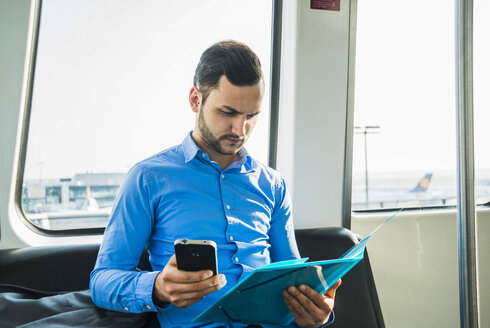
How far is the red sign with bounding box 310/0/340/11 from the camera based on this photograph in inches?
90.4

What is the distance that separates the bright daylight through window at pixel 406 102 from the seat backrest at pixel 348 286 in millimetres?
622

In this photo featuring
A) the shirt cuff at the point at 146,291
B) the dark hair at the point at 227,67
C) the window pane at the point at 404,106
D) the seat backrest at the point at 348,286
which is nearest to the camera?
the shirt cuff at the point at 146,291

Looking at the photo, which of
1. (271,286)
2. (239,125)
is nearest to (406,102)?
(239,125)

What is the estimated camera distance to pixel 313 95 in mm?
2348

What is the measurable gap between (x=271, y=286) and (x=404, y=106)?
1.95m

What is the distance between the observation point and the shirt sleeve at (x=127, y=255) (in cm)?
121

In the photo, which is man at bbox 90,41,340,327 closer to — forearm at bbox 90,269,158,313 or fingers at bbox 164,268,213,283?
forearm at bbox 90,269,158,313

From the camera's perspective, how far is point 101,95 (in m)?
2.08

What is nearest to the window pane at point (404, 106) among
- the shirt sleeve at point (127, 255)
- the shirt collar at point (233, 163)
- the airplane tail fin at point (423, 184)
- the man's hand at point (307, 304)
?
the airplane tail fin at point (423, 184)

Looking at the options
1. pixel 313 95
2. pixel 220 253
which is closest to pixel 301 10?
pixel 313 95

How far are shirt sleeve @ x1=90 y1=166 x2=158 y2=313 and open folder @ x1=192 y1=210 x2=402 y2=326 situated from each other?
20cm

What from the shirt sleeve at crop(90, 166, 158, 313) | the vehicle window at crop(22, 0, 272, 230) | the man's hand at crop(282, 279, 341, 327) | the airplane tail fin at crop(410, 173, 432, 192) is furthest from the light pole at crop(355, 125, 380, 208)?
the shirt sleeve at crop(90, 166, 158, 313)

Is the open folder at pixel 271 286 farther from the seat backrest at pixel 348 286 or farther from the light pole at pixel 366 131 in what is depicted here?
the light pole at pixel 366 131

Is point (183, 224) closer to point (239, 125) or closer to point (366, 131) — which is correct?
point (239, 125)
